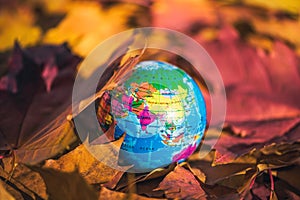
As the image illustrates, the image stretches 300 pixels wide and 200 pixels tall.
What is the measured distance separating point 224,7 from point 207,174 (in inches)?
38.0

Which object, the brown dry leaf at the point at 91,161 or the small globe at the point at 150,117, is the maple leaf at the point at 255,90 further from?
the brown dry leaf at the point at 91,161

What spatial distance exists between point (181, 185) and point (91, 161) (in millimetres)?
212

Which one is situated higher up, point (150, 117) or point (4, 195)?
point (150, 117)

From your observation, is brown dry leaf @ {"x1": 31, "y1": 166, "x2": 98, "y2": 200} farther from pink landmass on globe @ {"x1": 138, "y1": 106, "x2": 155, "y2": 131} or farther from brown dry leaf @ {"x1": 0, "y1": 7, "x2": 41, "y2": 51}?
brown dry leaf @ {"x1": 0, "y1": 7, "x2": 41, "y2": 51}

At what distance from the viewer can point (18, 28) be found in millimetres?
1867

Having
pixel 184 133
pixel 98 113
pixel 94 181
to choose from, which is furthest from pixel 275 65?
pixel 94 181

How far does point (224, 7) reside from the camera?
1.97 metres

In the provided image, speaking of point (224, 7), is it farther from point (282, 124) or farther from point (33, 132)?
point (33, 132)

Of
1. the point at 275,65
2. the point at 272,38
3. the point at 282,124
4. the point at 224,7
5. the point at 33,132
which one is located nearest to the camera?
the point at 33,132

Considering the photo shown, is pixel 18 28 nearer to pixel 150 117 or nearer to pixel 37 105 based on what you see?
pixel 37 105

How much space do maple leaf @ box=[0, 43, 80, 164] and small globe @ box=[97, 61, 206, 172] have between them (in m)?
0.12

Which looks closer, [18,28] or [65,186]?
[65,186]

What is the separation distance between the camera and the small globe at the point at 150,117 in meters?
1.20

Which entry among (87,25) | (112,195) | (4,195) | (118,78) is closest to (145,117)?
(118,78)
